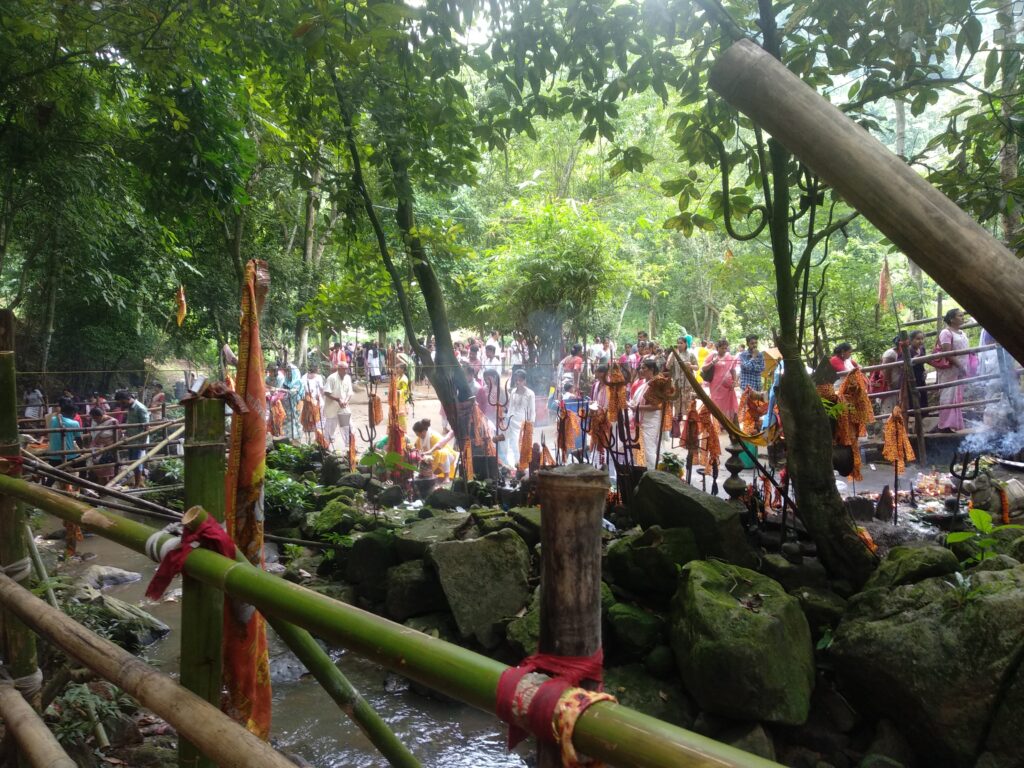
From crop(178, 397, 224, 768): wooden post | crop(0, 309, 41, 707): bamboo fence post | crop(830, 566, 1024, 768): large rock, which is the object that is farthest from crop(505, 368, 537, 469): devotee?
crop(178, 397, 224, 768): wooden post

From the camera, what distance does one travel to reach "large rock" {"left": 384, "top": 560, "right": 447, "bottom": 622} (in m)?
5.77

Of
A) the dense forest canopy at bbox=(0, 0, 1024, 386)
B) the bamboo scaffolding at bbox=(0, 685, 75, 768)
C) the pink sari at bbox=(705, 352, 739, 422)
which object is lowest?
the bamboo scaffolding at bbox=(0, 685, 75, 768)

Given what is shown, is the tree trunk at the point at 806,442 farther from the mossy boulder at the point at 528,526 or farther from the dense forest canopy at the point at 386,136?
the mossy boulder at the point at 528,526

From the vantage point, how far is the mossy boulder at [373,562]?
6.24 m

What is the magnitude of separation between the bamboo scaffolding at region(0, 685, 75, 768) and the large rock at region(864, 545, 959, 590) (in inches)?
178

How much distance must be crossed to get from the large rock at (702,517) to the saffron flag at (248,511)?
3.67 m

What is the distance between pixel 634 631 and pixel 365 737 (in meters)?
2.08

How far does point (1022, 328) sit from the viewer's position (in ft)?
3.43

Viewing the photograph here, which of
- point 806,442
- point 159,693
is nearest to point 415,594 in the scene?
point 806,442

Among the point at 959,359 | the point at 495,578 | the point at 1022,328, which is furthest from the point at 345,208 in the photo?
the point at 959,359

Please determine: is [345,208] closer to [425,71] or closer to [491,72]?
[425,71]

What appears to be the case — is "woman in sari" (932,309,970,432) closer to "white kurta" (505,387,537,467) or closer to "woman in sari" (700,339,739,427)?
"woman in sari" (700,339,739,427)

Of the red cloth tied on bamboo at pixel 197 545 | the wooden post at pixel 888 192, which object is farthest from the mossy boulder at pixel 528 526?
the wooden post at pixel 888 192

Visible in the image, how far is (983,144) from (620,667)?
4626 millimetres
